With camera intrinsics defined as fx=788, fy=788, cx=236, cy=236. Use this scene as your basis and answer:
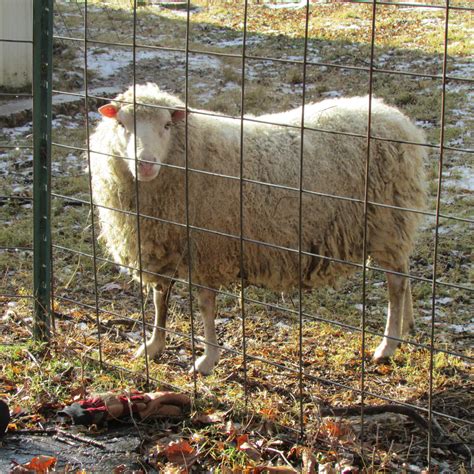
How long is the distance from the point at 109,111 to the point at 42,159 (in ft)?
1.86

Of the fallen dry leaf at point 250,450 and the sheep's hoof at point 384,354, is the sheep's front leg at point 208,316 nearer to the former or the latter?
the sheep's hoof at point 384,354

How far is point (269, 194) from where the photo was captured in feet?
15.3

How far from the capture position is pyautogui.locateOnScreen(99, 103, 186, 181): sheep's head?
4211mm

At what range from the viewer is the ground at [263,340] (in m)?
3.32

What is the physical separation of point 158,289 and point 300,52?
8.86 metres

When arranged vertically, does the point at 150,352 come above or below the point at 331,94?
below

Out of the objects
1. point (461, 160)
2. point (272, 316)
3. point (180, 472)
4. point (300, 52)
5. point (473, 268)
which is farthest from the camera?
point (300, 52)

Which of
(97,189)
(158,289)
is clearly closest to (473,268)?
(158,289)

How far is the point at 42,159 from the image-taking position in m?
4.17

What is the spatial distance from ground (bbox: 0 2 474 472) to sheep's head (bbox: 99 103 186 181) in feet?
1.52

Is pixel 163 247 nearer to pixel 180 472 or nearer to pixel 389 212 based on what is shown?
pixel 389 212

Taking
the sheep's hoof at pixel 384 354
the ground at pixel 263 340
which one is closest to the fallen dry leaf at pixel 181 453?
the ground at pixel 263 340

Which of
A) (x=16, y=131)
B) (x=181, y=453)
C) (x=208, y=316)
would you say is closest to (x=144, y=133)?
(x=208, y=316)

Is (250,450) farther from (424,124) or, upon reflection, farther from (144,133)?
(424,124)
